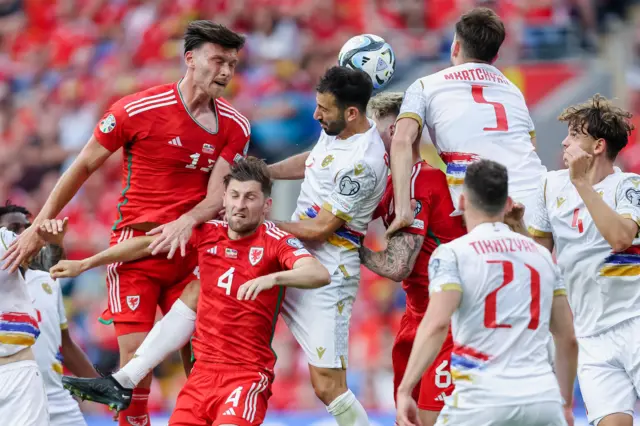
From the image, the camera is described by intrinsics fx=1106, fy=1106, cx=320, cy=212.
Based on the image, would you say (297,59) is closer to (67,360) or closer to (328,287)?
(67,360)

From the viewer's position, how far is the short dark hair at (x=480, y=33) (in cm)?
714

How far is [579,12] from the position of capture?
46.9ft

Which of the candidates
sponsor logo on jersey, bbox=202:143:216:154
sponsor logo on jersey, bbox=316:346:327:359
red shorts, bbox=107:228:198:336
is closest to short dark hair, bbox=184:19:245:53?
sponsor logo on jersey, bbox=202:143:216:154

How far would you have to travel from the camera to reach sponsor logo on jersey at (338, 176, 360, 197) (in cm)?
706

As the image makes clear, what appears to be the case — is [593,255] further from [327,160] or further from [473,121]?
[327,160]

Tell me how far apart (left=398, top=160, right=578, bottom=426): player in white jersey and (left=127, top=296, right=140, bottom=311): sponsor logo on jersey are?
8.35ft

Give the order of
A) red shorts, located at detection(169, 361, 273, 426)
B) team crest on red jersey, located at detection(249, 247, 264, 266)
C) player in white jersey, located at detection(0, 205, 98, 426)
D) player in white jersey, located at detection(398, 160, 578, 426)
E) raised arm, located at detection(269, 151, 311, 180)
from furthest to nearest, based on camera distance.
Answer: player in white jersey, located at detection(0, 205, 98, 426) < raised arm, located at detection(269, 151, 311, 180) < team crest on red jersey, located at detection(249, 247, 264, 266) < red shorts, located at detection(169, 361, 273, 426) < player in white jersey, located at detection(398, 160, 578, 426)

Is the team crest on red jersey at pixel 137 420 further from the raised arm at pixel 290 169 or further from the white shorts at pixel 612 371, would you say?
the white shorts at pixel 612 371

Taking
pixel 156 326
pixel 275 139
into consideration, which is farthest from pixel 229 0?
pixel 156 326

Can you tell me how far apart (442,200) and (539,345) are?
1847 millimetres

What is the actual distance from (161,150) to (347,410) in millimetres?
2115

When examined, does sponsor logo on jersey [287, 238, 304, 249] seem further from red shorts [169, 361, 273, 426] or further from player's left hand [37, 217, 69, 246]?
player's left hand [37, 217, 69, 246]

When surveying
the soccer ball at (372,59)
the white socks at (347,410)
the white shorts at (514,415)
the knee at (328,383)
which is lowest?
the white socks at (347,410)

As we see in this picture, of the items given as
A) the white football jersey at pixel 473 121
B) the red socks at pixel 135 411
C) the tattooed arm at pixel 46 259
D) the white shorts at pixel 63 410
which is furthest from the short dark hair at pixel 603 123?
the white shorts at pixel 63 410
